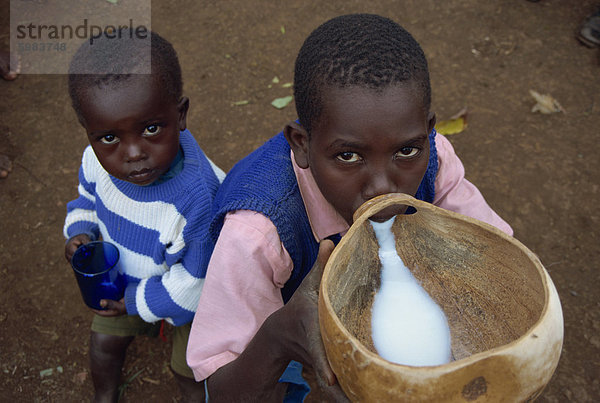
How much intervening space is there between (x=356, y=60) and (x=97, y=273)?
120 cm

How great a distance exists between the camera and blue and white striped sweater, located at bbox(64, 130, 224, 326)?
72.9 inches

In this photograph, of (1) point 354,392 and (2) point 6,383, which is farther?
(2) point 6,383

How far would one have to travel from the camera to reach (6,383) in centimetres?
243

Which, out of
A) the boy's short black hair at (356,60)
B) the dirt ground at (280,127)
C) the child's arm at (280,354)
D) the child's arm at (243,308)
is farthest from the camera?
the dirt ground at (280,127)

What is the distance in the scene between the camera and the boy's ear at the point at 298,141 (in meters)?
1.42

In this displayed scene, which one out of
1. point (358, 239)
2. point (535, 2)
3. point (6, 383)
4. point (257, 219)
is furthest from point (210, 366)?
point (535, 2)

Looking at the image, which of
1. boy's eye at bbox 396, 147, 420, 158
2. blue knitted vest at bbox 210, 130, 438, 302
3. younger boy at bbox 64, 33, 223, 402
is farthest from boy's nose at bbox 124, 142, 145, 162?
boy's eye at bbox 396, 147, 420, 158

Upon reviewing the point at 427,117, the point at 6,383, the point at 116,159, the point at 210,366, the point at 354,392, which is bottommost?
the point at 6,383

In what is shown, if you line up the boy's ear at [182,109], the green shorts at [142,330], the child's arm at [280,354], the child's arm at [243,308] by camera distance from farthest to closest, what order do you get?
the green shorts at [142,330] < the boy's ear at [182,109] < the child's arm at [243,308] < the child's arm at [280,354]

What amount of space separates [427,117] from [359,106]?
9.2 inches

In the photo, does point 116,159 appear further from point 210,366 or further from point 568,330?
point 568,330

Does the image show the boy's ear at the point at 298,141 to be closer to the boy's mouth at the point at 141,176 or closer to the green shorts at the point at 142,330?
the boy's mouth at the point at 141,176

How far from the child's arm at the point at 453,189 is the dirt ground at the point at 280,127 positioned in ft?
3.56

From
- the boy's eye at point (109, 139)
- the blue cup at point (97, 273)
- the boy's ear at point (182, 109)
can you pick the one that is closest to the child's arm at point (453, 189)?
the boy's ear at point (182, 109)
